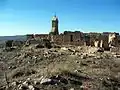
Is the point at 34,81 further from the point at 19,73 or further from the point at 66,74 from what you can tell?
the point at 19,73

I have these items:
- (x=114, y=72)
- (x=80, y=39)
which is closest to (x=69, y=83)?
(x=114, y=72)

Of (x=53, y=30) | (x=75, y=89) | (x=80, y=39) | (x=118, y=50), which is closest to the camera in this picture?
(x=75, y=89)

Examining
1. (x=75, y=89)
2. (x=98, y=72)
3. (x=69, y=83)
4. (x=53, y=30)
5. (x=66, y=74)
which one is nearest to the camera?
(x=75, y=89)

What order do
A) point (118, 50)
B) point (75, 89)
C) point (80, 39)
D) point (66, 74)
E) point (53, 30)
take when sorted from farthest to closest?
point (53, 30)
point (80, 39)
point (118, 50)
point (66, 74)
point (75, 89)

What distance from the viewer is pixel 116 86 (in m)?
11.3

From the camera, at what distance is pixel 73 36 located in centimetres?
3519

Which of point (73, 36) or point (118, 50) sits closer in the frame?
point (118, 50)

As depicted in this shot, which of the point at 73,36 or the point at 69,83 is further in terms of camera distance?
the point at 73,36

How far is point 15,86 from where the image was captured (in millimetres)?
10992

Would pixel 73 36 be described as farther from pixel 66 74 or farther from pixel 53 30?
pixel 66 74

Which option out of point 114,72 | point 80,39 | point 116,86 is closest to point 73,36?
point 80,39

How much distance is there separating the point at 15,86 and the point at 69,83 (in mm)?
2419

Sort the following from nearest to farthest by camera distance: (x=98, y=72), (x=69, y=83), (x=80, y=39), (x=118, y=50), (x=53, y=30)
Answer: (x=69, y=83) → (x=98, y=72) → (x=118, y=50) → (x=80, y=39) → (x=53, y=30)

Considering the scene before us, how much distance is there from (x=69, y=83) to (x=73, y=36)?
24.5 metres
